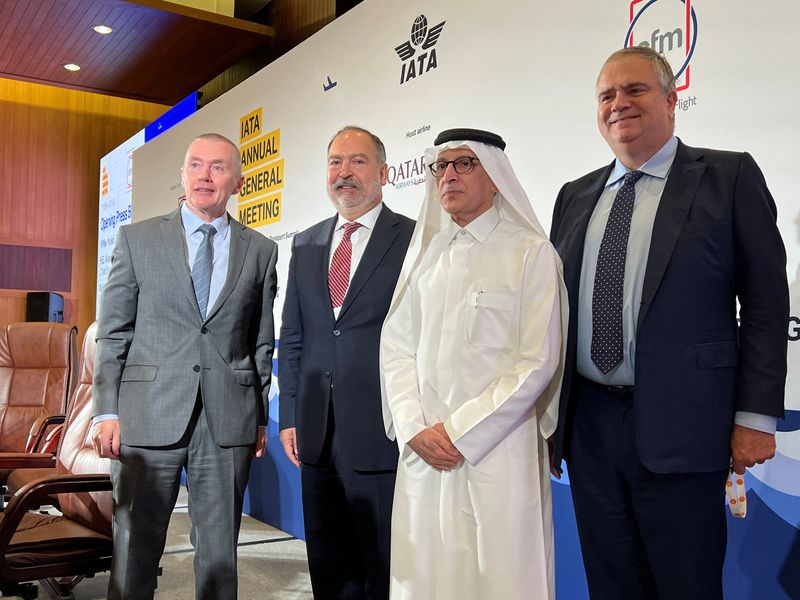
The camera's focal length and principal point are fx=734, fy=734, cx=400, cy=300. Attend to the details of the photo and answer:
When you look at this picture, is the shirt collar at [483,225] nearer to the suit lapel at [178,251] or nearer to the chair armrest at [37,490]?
the suit lapel at [178,251]

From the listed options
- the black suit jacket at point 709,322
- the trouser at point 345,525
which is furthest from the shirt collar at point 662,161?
the trouser at point 345,525

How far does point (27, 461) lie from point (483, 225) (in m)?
2.31

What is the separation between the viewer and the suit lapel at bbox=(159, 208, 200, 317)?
2.24 meters

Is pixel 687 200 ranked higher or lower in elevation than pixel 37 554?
higher

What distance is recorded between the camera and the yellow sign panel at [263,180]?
487cm

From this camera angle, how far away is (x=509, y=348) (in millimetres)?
1871

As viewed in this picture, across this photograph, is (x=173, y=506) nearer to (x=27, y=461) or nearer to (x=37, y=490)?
(x=37, y=490)

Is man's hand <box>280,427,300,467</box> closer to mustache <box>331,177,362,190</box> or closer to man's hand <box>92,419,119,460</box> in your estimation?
man's hand <box>92,419,119,460</box>

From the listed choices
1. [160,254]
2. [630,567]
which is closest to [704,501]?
[630,567]

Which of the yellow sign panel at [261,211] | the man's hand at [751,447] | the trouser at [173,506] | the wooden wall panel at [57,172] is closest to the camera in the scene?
the man's hand at [751,447]

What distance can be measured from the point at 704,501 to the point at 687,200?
2.23ft

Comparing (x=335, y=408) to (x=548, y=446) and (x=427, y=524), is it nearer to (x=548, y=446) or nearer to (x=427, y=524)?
(x=427, y=524)

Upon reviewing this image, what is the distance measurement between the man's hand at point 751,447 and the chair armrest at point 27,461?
2.74m

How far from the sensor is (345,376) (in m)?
2.29
